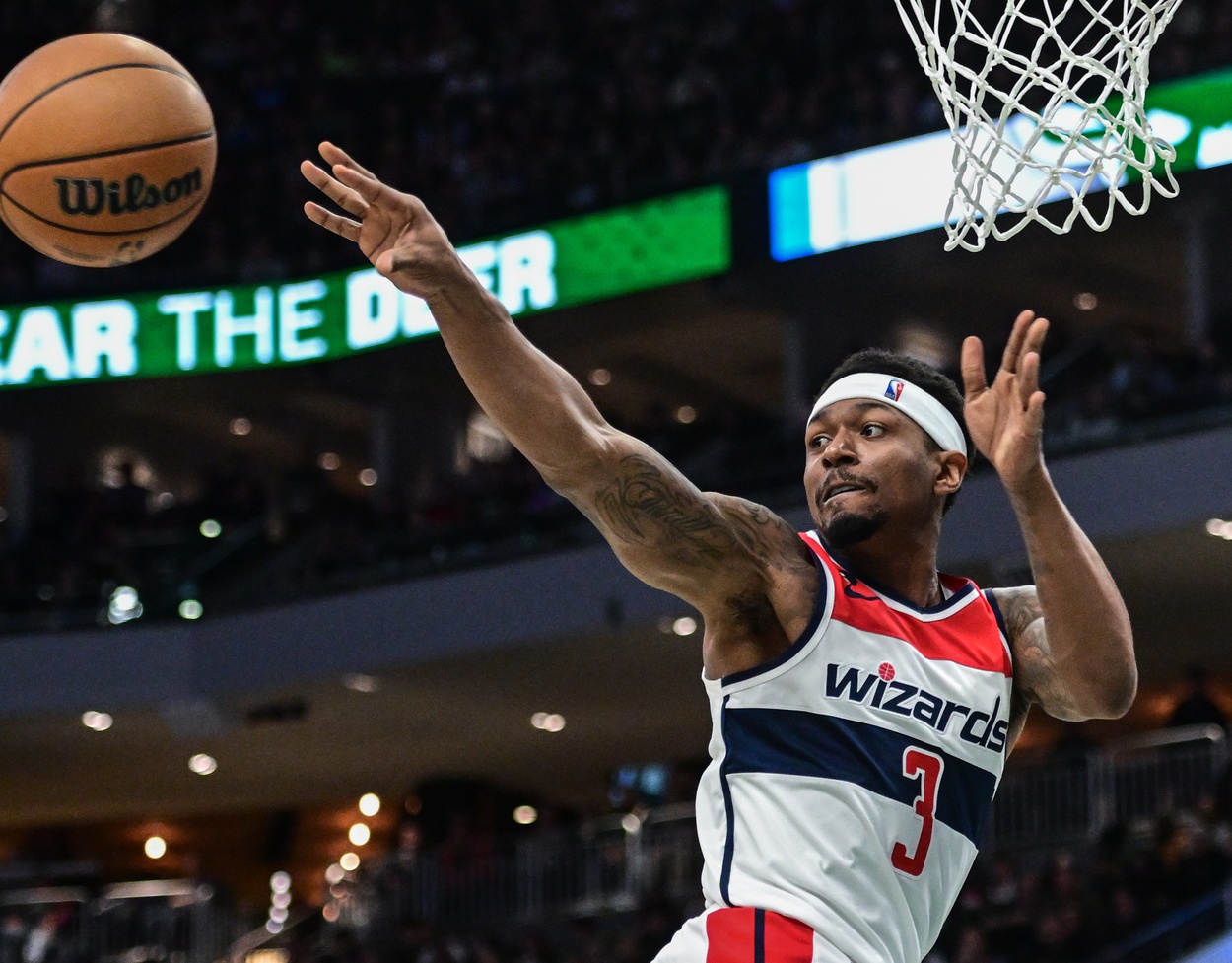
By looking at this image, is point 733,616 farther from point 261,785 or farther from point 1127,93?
point 261,785

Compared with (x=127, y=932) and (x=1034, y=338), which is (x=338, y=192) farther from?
(x=127, y=932)

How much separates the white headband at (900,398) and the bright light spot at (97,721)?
15661 mm

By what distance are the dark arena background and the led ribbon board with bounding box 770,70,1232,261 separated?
0.04 metres

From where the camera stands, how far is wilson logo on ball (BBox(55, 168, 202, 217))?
6.62m

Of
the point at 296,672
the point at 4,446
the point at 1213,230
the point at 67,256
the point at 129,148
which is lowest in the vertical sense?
the point at 67,256

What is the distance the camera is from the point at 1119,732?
71.5 ft

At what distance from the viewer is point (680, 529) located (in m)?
3.64

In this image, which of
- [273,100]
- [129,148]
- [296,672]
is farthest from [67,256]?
[273,100]

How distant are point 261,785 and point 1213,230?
1298 cm

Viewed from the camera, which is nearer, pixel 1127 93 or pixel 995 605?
pixel 995 605

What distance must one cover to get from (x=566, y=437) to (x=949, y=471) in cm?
98

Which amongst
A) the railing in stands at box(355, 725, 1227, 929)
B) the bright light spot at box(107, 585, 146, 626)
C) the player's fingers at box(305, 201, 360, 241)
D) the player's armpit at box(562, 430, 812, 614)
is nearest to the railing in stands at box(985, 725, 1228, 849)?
the railing in stands at box(355, 725, 1227, 929)

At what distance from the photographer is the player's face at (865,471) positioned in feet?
12.5

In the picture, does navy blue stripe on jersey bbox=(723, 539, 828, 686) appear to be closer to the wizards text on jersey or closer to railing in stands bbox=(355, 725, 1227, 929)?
the wizards text on jersey
